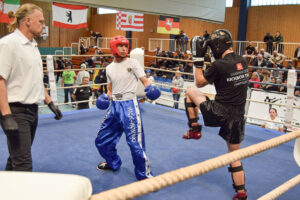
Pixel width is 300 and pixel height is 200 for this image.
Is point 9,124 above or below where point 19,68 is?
below

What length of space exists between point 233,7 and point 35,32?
547 inches

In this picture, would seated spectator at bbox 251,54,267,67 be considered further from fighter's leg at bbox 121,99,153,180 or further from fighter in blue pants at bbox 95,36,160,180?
Result: fighter's leg at bbox 121,99,153,180

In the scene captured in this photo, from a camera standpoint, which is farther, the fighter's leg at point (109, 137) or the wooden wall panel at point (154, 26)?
the wooden wall panel at point (154, 26)

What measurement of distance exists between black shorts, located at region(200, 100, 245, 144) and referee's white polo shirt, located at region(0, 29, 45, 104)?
3.82 ft

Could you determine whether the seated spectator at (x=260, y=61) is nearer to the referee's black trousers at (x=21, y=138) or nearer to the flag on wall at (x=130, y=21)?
the flag on wall at (x=130, y=21)

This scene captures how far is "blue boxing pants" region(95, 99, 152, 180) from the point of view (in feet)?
8.38

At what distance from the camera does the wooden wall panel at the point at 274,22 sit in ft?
41.2

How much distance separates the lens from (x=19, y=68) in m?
1.68

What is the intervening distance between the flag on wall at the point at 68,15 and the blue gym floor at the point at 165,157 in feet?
8.27

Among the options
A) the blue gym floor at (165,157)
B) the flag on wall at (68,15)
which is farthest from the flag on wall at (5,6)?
the blue gym floor at (165,157)

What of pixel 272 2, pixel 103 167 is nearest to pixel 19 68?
pixel 103 167

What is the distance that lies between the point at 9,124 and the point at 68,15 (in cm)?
515

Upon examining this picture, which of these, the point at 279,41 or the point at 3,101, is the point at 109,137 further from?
the point at 279,41

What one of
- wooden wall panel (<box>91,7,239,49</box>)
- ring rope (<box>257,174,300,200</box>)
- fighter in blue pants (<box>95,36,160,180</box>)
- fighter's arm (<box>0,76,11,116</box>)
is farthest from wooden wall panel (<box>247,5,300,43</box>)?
fighter's arm (<box>0,76,11,116</box>)
